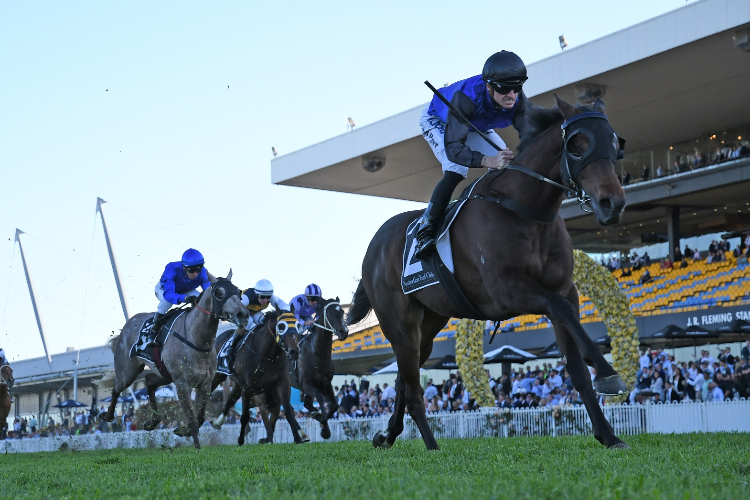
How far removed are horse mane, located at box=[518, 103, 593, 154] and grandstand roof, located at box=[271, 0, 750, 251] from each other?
15135 millimetres

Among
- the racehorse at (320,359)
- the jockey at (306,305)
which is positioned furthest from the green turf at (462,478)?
the jockey at (306,305)

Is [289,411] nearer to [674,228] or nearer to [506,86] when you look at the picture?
[506,86]

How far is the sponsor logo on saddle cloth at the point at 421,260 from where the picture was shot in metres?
6.45

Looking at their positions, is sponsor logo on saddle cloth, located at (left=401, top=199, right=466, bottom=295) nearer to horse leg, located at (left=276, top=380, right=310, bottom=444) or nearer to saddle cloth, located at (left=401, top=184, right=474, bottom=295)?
saddle cloth, located at (left=401, top=184, right=474, bottom=295)

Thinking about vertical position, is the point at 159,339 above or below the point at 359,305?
below

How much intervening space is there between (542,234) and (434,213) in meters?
Result: 1.00

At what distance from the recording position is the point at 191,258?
11375mm

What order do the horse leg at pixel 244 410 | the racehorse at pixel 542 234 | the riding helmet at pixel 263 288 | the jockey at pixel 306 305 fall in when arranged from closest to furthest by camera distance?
the racehorse at pixel 542 234 → the riding helmet at pixel 263 288 → the horse leg at pixel 244 410 → the jockey at pixel 306 305

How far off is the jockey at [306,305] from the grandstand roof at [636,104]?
11518 mm

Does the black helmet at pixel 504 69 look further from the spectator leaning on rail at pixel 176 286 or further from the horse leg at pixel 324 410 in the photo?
the horse leg at pixel 324 410

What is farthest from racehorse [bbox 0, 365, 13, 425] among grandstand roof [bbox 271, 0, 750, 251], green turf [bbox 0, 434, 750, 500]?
grandstand roof [bbox 271, 0, 750, 251]

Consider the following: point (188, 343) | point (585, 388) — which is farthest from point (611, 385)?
point (188, 343)

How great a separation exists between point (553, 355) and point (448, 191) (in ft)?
49.9

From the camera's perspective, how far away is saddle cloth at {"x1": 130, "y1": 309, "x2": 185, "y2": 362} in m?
11.8
